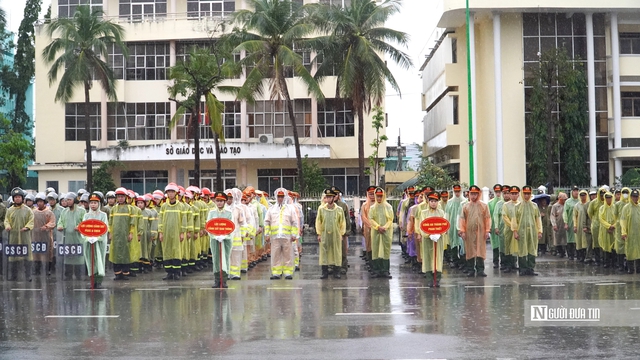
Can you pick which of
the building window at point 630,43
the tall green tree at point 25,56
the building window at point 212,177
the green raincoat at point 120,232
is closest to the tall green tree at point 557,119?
the building window at point 630,43

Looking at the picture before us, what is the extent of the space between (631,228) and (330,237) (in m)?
6.45

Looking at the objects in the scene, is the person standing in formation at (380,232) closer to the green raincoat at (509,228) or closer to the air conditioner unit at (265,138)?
the green raincoat at (509,228)

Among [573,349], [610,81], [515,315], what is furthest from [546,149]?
[573,349]

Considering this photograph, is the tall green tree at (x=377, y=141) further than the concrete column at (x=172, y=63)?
No

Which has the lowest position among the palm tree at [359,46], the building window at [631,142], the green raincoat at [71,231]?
the green raincoat at [71,231]

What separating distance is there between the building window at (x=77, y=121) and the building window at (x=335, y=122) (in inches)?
513

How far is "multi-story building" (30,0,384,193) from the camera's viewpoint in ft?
173

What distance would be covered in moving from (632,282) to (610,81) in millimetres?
29806

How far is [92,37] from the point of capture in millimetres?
42938

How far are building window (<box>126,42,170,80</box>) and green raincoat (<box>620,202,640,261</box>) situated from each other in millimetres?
37113

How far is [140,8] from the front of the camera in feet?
178

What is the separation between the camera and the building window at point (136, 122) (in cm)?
5366

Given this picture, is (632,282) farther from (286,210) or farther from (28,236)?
(28,236)

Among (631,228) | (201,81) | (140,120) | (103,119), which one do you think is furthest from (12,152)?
(631,228)
